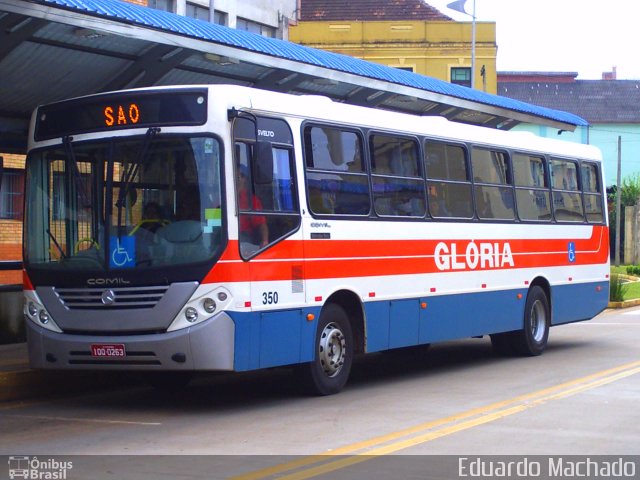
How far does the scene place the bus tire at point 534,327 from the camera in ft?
55.5

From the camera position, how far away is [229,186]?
36.1 ft

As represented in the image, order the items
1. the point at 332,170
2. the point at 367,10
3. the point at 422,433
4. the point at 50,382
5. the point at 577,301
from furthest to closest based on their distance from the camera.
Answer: the point at 367,10, the point at 577,301, the point at 50,382, the point at 332,170, the point at 422,433

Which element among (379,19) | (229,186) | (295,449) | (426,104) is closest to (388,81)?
(426,104)

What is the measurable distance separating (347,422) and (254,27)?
2709 cm

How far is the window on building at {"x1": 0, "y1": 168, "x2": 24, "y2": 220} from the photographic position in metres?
21.6

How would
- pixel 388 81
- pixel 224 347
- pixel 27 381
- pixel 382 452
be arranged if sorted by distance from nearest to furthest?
pixel 382 452
pixel 224 347
pixel 27 381
pixel 388 81

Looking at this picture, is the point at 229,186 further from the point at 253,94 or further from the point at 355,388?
the point at 355,388

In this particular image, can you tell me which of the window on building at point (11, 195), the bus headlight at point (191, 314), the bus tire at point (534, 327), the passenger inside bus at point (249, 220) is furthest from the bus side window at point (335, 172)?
the window on building at point (11, 195)

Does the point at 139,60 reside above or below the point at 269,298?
above

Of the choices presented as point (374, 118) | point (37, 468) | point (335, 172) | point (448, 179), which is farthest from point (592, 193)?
point (37, 468)

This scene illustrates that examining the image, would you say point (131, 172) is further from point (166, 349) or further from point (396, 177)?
point (396, 177)

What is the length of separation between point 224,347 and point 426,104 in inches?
399

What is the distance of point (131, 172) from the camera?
37.2 feet

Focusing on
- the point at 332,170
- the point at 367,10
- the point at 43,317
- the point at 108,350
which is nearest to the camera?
the point at 108,350
